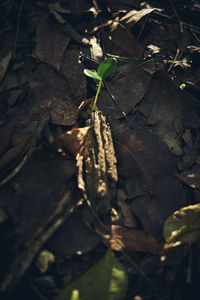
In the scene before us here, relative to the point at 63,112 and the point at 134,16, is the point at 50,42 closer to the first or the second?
the point at 63,112

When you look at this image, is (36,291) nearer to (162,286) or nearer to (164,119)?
(162,286)

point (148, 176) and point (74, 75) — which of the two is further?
point (74, 75)

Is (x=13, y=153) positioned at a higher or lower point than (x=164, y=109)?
higher

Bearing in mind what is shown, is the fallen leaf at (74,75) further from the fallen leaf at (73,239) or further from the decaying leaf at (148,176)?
the fallen leaf at (73,239)

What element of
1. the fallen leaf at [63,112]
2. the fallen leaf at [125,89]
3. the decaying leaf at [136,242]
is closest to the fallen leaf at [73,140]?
the fallen leaf at [63,112]

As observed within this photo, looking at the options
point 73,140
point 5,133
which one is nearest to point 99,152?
point 73,140

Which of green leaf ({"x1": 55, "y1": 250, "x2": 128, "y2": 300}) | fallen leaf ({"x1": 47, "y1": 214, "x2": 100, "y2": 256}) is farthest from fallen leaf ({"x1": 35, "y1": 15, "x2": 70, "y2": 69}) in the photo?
A: green leaf ({"x1": 55, "y1": 250, "x2": 128, "y2": 300})

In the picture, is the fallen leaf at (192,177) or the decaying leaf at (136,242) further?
the fallen leaf at (192,177)

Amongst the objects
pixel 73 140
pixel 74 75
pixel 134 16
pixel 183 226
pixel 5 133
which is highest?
pixel 134 16
